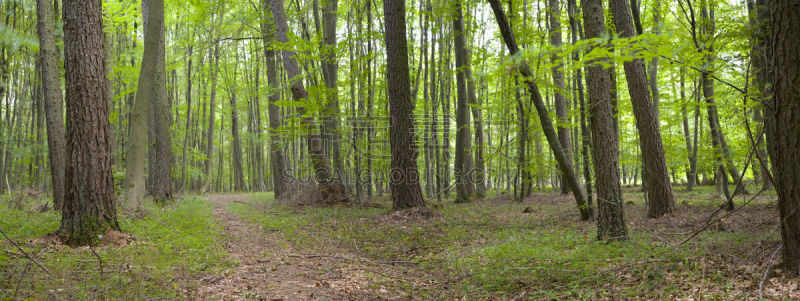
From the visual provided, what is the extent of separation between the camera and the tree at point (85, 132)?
19.0ft

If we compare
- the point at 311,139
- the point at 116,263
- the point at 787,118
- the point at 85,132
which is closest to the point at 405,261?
the point at 116,263

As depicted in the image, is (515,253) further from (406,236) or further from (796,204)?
(796,204)

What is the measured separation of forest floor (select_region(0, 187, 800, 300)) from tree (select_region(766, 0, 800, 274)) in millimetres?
334

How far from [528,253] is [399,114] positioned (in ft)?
16.4

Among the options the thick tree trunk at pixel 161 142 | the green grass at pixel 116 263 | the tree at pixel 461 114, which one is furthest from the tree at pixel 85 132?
the tree at pixel 461 114

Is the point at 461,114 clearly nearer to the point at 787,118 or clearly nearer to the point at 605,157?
the point at 605,157

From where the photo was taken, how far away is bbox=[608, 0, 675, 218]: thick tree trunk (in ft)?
27.0

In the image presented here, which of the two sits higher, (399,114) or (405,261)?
(399,114)

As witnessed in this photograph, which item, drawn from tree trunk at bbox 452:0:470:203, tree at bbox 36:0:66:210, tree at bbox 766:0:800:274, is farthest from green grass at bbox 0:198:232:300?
tree trunk at bbox 452:0:470:203

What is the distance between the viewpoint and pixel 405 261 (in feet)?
20.1

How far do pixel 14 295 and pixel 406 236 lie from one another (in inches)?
218

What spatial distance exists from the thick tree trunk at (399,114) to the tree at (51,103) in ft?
23.1

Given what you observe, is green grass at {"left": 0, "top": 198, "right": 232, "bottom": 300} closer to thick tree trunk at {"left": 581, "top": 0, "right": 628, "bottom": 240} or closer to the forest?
the forest

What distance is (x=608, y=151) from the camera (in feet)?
19.4
